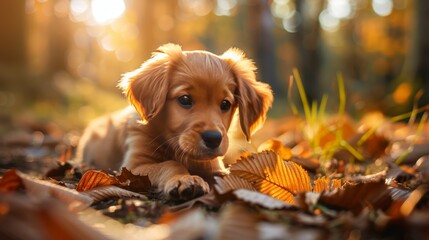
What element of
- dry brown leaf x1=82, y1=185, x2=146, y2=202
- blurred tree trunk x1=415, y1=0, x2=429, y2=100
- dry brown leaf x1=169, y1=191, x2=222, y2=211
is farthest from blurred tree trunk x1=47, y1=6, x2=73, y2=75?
dry brown leaf x1=169, y1=191, x2=222, y2=211

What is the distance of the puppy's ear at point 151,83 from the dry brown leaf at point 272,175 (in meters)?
0.96

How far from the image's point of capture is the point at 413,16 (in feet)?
33.1

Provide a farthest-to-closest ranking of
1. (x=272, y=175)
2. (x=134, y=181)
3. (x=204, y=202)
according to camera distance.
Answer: (x=134, y=181) → (x=272, y=175) → (x=204, y=202)

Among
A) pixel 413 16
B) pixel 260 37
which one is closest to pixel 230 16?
pixel 260 37

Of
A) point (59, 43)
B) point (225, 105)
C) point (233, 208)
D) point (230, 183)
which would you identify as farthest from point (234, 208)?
point (59, 43)

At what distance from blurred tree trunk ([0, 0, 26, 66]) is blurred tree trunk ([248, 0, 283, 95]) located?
6933 millimetres

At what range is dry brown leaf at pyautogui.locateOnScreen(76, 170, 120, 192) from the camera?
2.55 meters

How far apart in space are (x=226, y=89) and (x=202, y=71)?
22cm

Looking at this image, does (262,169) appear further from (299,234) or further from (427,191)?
(299,234)

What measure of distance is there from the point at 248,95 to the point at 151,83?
0.77 m

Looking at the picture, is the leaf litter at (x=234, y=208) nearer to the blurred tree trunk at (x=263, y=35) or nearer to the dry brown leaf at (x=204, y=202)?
the dry brown leaf at (x=204, y=202)

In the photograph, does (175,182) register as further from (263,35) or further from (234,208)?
(263,35)

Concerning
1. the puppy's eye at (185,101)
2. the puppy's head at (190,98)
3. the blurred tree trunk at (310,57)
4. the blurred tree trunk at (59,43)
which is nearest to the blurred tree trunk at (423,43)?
the puppy's head at (190,98)

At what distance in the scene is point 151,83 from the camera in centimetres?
342
